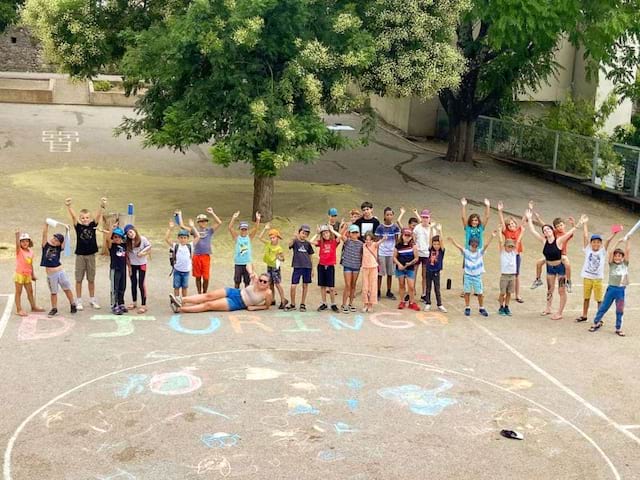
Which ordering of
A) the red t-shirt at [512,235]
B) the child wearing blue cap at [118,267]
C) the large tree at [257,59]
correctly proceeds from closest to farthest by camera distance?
the child wearing blue cap at [118,267], the red t-shirt at [512,235], the large tree at [257,59]

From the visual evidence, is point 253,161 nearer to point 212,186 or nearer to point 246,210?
point 246,210

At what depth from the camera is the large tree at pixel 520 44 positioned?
21.5 m

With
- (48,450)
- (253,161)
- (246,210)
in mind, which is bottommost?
(48,450)

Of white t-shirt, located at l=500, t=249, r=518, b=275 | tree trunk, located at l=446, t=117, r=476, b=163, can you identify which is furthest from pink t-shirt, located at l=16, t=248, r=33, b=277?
tree trunk, located at l=446, t=117, r=476, b=163

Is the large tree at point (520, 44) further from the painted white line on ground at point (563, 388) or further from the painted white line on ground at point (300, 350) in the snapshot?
the painted white line on ground at point (300, 350)

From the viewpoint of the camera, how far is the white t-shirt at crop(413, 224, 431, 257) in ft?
50.8

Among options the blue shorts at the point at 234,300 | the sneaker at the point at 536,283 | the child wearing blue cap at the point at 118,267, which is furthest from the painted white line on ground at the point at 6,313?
the sneaker at the point at 536,283

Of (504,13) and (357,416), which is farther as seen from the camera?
(504,13)

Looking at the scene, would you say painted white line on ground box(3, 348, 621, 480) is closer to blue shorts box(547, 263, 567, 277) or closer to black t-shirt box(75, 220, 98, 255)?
black t-shirt box(75, 220, 98, 255)

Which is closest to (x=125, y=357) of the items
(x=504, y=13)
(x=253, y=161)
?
(x=253, y=161)

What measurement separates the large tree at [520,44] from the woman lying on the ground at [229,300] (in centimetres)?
1010

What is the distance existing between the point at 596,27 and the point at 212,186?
11.3 metres

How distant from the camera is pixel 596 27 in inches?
907

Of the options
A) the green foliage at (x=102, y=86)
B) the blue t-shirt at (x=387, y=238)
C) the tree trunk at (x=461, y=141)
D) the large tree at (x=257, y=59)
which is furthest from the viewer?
the green foliage at (x=102, y=86)
